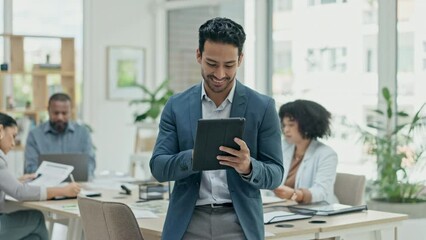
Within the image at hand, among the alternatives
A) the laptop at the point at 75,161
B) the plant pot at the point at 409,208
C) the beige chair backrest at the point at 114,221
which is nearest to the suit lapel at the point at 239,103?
the beige chair backrest at the point at 114,221

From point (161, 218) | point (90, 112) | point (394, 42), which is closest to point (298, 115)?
point (161, 218)

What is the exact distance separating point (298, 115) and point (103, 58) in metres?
4.49

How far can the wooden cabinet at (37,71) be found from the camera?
7848 millimetres

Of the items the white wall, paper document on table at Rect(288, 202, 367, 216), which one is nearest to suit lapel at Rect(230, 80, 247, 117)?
paper document on table at Rect(288, 202, 367, 216)

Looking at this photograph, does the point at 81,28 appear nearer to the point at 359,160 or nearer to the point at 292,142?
the point at 359,160

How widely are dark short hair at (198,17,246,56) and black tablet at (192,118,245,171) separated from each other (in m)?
0.26

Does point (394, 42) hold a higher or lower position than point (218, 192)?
higher

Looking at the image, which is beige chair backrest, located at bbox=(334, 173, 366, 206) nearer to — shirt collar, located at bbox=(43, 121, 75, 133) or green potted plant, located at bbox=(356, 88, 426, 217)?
green potted plant, located at bbox=(356, 88, 426, 217)

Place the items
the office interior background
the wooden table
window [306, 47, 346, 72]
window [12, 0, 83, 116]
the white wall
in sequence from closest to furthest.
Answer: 1. the wooden table
2. the office interior background
3. window [306, 47, 346, 72]
4. window [12, 0, 83, 116]
5. the white wall

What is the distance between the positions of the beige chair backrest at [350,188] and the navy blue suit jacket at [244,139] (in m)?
2.34

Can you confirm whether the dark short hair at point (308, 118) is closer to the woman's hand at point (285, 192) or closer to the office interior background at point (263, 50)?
the woman's hand at point (285, 192)

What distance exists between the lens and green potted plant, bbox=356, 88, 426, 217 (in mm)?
6121

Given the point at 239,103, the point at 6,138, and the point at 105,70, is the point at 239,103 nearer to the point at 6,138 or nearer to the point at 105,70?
the point at 6,138

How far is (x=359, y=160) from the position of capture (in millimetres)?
7297
